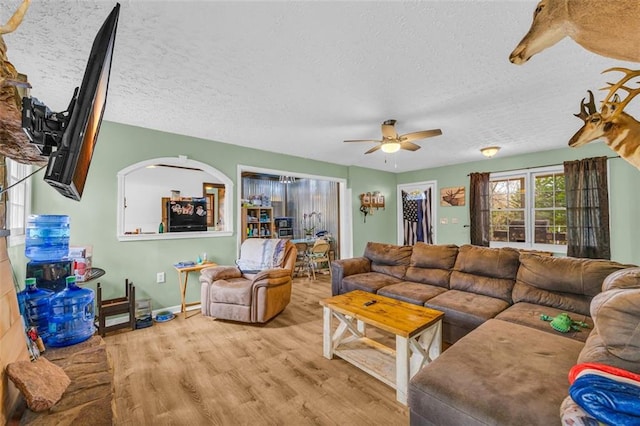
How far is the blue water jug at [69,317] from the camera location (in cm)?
140

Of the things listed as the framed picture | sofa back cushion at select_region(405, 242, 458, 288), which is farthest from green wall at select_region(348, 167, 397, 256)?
sofa back cushion at select_region(405, 242, 458, 288)

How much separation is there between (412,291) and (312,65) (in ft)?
8.25

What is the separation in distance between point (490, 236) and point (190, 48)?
5651 millimetres

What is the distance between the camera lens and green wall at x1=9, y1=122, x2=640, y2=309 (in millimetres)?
2975

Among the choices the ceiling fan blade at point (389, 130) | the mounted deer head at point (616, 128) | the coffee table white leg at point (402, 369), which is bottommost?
the coffee table white leg at point (402, 369)

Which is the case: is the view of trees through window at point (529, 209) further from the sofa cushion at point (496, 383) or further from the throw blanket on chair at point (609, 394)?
the throw blanket on chair at point (609, 394)

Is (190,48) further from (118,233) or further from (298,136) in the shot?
(118,233)

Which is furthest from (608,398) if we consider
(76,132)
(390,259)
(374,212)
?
(374,212)

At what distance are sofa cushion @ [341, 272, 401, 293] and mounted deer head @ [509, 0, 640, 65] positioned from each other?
269 cm

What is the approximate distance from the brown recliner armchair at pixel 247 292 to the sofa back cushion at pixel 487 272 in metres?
2.08

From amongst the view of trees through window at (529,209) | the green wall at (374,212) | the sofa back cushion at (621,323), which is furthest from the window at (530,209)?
the sofa back cushion at (621,323)

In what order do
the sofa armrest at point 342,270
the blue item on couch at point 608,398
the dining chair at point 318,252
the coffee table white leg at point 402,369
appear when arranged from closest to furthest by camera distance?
the blue item on couch at point 608,398
the coffee table white leg at point 402,369
the sofa armrest at point 342,270
the dining chair at point 318,252

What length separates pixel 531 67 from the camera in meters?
2.00

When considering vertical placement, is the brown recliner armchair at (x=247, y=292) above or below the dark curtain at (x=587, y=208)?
below
